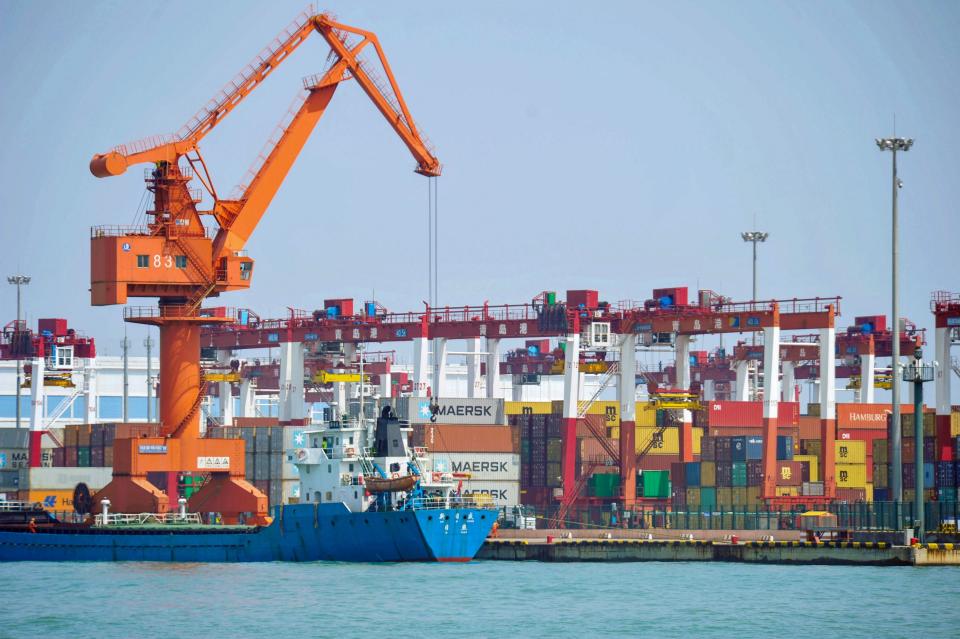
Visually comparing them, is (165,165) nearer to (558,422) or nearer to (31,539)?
(31,539)

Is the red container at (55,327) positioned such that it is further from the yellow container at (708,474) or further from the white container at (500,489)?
the yellow container at (708,474)

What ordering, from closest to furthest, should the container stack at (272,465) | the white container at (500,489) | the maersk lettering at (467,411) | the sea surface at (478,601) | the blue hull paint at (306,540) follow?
1. the sea surface at (478,601)
2. the blue hull paint at (306,540)
3. the container stack at (272,465)
4. the white container at (500,489)
5. the maersk lettering at (467,411)

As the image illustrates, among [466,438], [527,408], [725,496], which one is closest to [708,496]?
[725,496]

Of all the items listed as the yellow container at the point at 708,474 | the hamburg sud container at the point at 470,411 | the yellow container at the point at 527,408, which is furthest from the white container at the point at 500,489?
the yellow container at the point at 527,408

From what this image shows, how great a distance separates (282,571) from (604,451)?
103ft

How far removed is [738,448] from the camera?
9031cm

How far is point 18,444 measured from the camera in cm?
10556

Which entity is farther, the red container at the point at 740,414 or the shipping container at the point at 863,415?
the shipping container at the point at 863,415

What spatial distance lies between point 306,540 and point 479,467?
1816cm

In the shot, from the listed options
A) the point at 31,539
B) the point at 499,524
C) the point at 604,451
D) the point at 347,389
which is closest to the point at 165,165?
the point at 31,539

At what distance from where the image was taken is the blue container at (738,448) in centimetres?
8988

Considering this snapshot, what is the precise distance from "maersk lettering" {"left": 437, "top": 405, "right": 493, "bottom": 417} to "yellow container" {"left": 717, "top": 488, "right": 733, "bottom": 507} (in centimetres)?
1282

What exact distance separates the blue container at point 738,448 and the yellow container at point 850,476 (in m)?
5.42

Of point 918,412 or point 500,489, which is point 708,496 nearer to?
point 500,489
